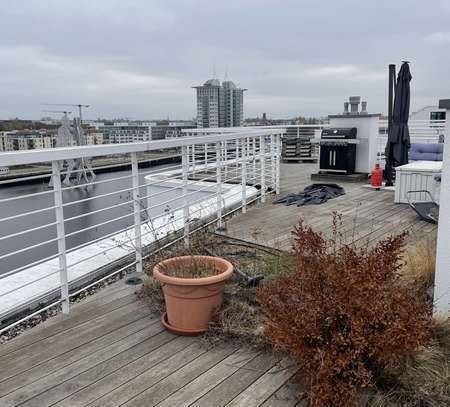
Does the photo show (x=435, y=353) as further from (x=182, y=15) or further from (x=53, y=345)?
(x=182, y=15)

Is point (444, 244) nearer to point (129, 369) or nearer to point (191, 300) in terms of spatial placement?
point (191, 300)

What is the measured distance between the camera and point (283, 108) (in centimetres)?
2220

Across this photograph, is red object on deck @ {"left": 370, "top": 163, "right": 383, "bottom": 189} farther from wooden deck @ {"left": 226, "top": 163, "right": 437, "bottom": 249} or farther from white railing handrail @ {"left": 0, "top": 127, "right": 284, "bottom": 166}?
white railing handrail @ {"left": 0, "top": 127, "right": 284, "bottom": 166}

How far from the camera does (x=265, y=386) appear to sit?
1997 mm

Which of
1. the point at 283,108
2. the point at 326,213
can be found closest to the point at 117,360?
the point at 326,213

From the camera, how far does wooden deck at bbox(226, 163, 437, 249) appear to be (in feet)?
14.8

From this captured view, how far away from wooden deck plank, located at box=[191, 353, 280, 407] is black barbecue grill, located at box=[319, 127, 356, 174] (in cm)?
655

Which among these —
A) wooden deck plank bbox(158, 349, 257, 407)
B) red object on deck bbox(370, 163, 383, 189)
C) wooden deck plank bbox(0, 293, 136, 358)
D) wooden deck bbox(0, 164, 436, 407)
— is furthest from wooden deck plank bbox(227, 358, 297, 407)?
red object on deck bbox(370, 163, 383, 189)

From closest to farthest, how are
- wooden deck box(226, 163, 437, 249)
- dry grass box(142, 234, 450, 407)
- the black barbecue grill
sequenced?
dry grass box(142, 234, 450, 407)
wooden deck box(226, 163, 437, 249)
the black barbecue grill

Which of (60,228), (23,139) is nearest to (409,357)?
(60,228)

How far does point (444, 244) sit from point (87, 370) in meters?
1.94

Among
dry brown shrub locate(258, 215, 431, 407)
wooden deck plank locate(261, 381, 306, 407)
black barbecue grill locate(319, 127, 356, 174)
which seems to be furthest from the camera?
black barbecue grill locate(319, 127, 356, 174)

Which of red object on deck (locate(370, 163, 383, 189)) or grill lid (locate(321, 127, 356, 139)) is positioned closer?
red object on deck (locate(370, 163, 383, 189))

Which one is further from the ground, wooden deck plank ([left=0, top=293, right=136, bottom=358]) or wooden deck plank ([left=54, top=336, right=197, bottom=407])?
wooden deck plank ([left=54, top=336, right=197, bottom=407])
